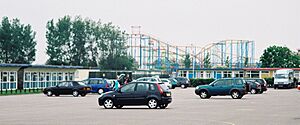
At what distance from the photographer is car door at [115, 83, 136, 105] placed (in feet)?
86.2

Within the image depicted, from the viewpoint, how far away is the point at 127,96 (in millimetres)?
26297

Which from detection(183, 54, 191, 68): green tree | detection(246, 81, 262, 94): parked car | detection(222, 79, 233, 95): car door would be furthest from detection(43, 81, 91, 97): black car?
detection(183, 54, 191, 68): green tree

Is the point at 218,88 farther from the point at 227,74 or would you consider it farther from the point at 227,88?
the point at 227,74

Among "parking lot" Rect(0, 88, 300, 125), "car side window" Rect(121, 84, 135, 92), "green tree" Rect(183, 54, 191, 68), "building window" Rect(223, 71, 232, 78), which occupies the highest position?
"green tree" Rect(183, 54, 191, 68)

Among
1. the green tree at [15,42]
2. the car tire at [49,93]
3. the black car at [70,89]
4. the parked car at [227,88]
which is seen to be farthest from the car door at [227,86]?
the green tree at [15,42]

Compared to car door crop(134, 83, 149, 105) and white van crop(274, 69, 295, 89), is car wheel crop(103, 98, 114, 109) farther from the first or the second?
white van crop(274, 69, 295, 89)

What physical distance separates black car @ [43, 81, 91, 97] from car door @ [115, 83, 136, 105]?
1951cm

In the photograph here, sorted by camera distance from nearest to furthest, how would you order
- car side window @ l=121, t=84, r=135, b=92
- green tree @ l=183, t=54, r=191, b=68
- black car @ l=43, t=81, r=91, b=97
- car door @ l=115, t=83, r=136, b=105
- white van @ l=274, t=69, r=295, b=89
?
car door @ l=115, t=83, r=136, b=105, car side window @ l=121, t=84, r=135, b=92, black car @ l=43, t=81, r=91, b=97, white van @ l=274, t=69, r=295, b=89, green tree @ l=183, t=54, r=191, b=68

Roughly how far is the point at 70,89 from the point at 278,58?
90745mm

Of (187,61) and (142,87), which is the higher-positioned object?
(187,61)

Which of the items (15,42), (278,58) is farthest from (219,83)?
(278,58)

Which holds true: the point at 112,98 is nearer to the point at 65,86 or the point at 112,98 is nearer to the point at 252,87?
the point at 65,86

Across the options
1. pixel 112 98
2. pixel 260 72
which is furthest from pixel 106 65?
pixel 112 98

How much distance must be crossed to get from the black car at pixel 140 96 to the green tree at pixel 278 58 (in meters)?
105
